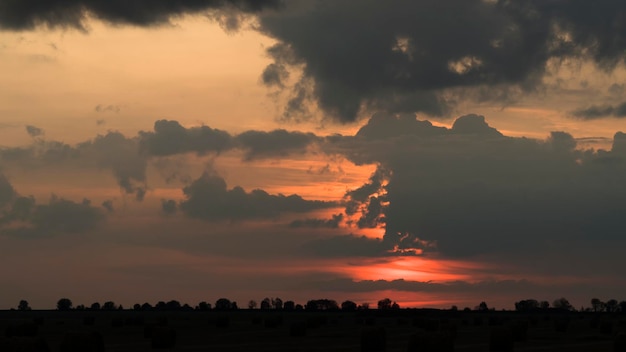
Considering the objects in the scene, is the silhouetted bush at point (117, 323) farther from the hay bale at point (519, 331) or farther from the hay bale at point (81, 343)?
the hay bale at point (81, 343)

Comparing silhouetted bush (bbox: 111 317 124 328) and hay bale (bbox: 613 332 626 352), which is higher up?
silhouetted bush (bbox: 111 317 124 328)

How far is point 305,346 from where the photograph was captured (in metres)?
56.0

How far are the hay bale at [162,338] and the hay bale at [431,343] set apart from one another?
15.9m

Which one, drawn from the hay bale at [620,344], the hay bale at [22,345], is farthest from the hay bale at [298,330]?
the hay bale at [22,345]

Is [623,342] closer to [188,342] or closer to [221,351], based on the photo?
[221,351]

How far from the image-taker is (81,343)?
155 feet

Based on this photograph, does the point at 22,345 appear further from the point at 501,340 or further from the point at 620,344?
the point at 620,344

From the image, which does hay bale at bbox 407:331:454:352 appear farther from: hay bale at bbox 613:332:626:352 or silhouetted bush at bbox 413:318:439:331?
silhouetted bush at bbox 413:318:439:331

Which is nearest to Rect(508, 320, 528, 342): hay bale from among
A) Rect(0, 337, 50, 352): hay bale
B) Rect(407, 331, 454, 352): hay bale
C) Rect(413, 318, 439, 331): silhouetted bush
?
Rect(413, 318, 439, 331): silhouetted bush

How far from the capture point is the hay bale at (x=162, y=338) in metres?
56.8

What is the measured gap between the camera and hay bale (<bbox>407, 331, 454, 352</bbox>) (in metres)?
47.5

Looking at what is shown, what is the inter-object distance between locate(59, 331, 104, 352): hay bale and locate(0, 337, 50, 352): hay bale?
4066 mm

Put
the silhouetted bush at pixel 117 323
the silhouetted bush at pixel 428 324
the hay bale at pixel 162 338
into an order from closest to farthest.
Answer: the hay bale at pixel 162 338, the silhouetted bush at pixel 428 324, the silhouetted bush at pixel 117 323

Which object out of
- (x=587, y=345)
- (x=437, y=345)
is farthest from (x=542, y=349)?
(x=437, y=345)
